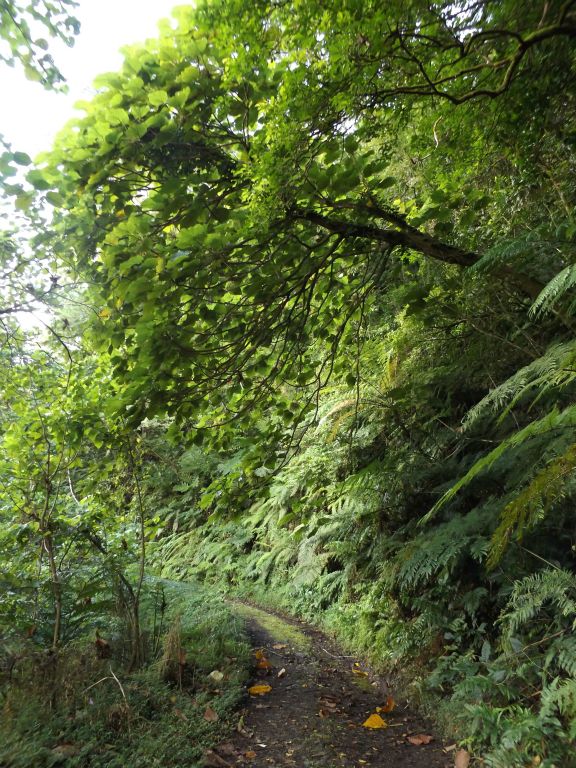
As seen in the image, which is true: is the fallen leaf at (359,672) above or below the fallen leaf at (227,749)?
below

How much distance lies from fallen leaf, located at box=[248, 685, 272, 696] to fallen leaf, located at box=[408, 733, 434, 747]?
4.99ft

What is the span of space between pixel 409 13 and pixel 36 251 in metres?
2.61

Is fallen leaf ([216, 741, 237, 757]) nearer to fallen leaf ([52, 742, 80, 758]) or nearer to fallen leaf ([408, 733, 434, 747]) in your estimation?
fallen leaf ([52, 742, 80, 758])

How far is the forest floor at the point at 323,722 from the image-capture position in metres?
3.54

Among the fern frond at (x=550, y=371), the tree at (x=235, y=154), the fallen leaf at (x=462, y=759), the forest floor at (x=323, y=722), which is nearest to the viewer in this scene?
the fern frond at (x=550, y=371)

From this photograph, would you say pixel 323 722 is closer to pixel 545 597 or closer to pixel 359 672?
pixel 359 672

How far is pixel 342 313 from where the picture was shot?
16.0 ft

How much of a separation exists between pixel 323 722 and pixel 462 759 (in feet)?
4.24

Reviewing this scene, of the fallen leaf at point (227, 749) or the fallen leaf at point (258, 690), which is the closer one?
the fallen leaf at point (227, 749)

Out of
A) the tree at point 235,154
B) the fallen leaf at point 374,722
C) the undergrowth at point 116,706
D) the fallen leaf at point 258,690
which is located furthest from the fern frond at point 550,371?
the fallen leaf at point 258,690

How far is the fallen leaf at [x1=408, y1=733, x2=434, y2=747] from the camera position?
145 inches

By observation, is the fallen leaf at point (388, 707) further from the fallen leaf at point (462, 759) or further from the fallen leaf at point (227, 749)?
the fallen leaf at point (227, 749)

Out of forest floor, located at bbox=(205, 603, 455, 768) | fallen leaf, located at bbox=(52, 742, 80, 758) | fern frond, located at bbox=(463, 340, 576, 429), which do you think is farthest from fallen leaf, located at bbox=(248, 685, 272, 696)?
fern frond, located at bbox=(463, 340, 576, 429)

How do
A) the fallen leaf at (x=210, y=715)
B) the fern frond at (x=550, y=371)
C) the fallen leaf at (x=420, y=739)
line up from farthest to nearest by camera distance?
the fallen leaf at (x=210, y=715), the fallen leaf at (x=420, y=739), the fern frond at (x=550, y=371)
